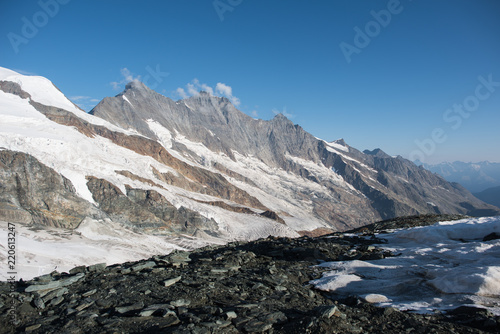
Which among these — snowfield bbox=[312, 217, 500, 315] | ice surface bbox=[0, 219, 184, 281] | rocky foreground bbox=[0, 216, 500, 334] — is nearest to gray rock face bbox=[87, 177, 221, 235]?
ice surface bbox=[0, 219, 184, 281]

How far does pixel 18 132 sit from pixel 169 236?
39.8 metres

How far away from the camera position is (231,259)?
11492mm

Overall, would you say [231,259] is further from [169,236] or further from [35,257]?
[169,236]

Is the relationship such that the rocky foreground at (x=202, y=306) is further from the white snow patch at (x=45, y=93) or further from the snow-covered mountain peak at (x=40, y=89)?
the snow-covered mountain peak at (x=40, y=89)

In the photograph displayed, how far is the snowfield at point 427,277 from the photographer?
6.92 m

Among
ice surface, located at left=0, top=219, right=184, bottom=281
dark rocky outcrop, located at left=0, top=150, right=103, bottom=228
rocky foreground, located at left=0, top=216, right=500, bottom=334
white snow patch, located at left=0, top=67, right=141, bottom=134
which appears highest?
white snow patch, located at left=0, top=67, right=141, bottom=134

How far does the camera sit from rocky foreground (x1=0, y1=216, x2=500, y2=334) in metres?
5.66

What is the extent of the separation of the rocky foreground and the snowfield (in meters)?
0.59

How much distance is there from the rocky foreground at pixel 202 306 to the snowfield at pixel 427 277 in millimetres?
591

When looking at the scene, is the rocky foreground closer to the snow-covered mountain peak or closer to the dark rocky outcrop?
the dark rocky outcrop

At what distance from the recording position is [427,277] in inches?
339

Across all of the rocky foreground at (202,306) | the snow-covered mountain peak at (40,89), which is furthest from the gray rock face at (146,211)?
the snow-covered mountain peak at (40,89)

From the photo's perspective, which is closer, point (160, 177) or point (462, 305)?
point (462, 305)

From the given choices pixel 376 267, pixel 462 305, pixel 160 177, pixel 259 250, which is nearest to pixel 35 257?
pixel 259 250
